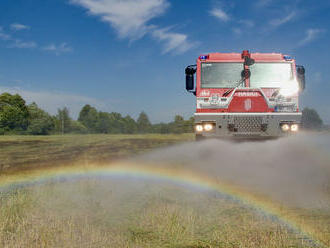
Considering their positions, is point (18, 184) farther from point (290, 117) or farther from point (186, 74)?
point (290, 117)

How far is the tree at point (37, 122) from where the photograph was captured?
192 feet

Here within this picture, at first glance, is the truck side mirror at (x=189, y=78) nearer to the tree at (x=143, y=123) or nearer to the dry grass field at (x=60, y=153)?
the dry grass field at (x=60, y=153)

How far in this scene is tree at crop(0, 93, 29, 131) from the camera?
58.7 metres

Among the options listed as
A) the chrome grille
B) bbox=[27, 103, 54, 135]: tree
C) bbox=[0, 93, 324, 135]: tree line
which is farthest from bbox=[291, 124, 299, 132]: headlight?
bbox=[27, 103, 54, 135]: tree

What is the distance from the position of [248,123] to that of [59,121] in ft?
239

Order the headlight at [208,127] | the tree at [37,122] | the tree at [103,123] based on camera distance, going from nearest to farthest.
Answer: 1. the headlight at [208,127]
2. the tree at [37,122]
3. the tree at [103,123]

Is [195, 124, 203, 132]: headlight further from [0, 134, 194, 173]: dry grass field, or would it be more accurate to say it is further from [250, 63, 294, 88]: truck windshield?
[0, 134, 194, 173]: dry grass field

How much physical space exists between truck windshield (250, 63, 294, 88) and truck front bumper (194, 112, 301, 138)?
134cm

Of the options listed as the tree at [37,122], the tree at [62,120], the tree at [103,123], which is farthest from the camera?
the tree at [103,123]

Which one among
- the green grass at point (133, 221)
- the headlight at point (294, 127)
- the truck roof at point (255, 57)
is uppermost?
the truck roof at point (255, 57)

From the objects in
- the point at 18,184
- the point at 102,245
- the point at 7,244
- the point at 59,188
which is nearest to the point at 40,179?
the point at 18,184

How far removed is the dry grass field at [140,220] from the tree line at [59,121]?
1484 inches

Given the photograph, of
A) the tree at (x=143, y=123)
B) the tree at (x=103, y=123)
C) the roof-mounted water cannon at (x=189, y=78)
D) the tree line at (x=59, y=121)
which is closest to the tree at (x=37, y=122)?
the tree line at (x=59, y=121)

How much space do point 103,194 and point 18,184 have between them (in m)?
2.89
